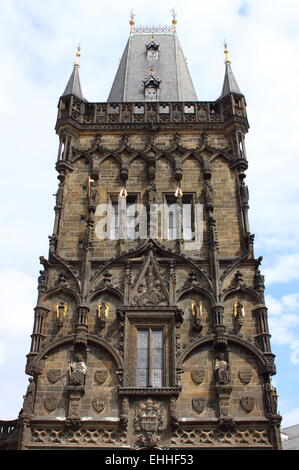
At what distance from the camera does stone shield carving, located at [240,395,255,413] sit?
47.5ft

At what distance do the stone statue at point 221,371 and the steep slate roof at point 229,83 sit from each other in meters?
Answer: 10.4

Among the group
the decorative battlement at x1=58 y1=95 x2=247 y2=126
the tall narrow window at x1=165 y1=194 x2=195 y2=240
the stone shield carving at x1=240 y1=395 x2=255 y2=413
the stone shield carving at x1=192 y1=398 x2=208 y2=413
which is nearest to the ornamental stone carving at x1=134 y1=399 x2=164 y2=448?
the stone shield carving at x1=192 y1=398 x2=208 y2=413

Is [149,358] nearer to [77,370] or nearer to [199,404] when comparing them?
[199,404]

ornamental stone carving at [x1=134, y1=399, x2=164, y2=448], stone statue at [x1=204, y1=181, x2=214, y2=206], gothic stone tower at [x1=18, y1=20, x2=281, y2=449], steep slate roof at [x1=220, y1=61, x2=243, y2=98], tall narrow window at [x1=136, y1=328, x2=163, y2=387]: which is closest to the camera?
ornamental stone carving at [x1=134, y1=399, x2=164, y2=448]

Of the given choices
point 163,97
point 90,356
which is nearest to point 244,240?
point 90,356

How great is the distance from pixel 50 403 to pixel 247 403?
16.6 feet

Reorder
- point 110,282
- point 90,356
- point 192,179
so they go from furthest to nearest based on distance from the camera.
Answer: point 192,179 < point 110,282 < point 90,356

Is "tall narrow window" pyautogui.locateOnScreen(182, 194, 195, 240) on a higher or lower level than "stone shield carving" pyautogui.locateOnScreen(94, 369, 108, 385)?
higher

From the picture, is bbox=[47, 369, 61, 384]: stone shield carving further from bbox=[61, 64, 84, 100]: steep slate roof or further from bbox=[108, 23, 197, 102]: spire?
bbox=[108, 23, 197, 102]: spire

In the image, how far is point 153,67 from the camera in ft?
85.4

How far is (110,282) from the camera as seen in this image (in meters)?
16.7

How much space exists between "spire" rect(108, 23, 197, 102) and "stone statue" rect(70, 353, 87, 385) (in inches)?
488

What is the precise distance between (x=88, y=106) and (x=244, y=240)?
8189mm
